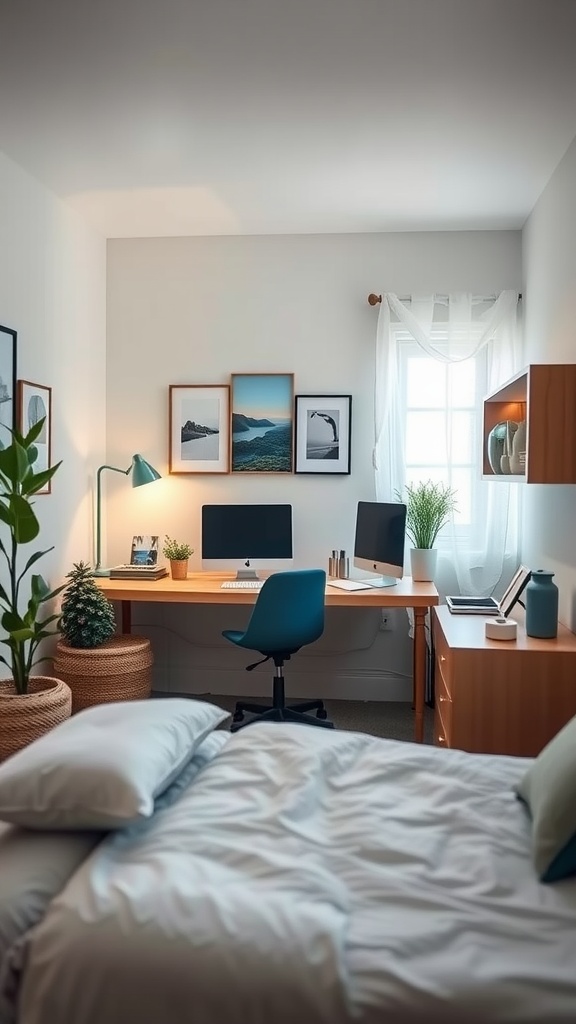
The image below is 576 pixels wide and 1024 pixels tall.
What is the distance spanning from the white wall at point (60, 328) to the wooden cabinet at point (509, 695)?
83.8 inches

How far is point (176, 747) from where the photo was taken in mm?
1694

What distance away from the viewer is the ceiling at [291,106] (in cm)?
235

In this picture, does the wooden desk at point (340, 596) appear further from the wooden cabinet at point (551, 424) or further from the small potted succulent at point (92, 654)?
the wooden cabinet at point (551, 424)

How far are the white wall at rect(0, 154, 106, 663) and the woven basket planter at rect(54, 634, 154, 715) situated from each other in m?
0.45

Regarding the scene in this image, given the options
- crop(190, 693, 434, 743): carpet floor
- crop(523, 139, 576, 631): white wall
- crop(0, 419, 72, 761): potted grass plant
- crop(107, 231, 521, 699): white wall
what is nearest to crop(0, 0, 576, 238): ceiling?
crop(523, 139, 576, 631): white wall

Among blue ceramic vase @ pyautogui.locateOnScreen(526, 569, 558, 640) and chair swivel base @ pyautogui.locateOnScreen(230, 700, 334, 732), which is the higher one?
blue ceramic vase @ pyautogui.locateOnScreen(526, 569, 558, 640)

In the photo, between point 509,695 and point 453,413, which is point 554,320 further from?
point 509,695

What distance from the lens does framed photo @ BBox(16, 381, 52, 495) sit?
3523 millimetres

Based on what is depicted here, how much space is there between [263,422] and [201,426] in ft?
1.18

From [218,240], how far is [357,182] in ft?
3.60

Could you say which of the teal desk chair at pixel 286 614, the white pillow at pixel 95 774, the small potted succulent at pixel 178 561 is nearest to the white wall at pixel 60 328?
the small potted succulent at pixel 178 561

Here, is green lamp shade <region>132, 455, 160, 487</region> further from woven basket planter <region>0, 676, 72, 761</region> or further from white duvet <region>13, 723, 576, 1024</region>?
white duvet <region>13, 723, 576, 1024</region>

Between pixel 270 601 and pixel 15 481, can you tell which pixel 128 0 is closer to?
pixel 15 481

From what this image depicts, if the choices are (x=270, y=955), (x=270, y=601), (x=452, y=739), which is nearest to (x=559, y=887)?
(x=270, y=955)
